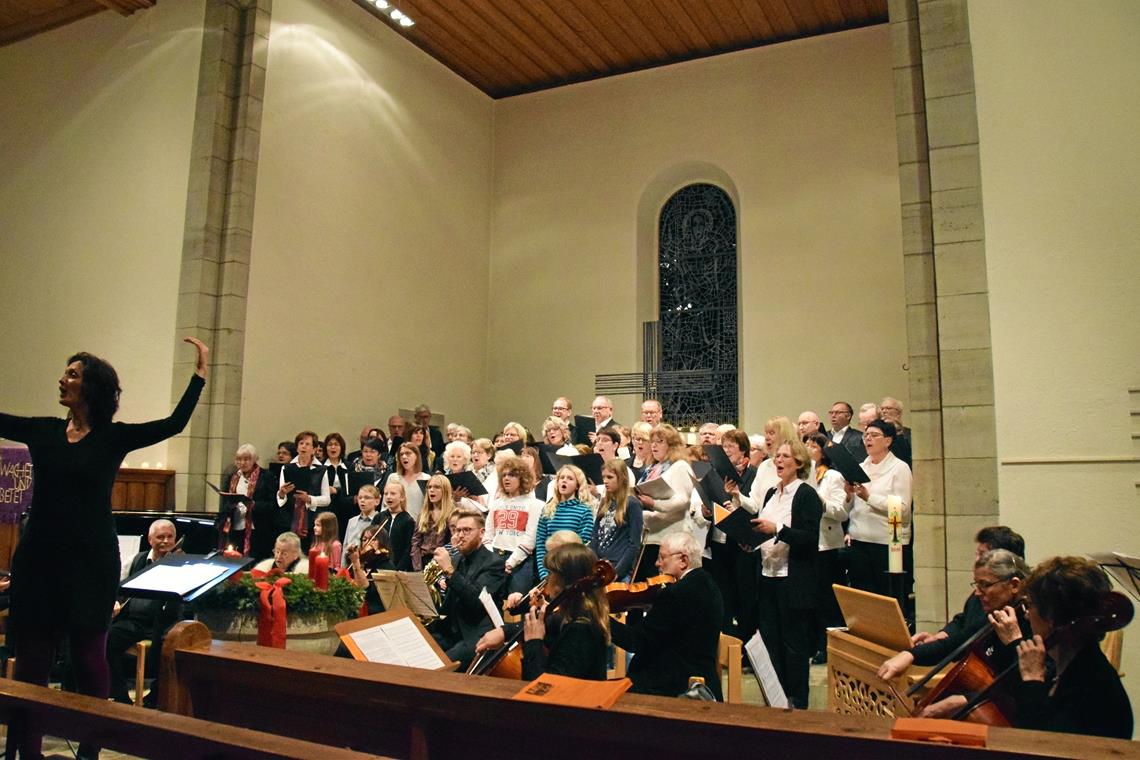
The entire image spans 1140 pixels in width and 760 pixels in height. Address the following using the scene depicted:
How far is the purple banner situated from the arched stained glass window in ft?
21.9

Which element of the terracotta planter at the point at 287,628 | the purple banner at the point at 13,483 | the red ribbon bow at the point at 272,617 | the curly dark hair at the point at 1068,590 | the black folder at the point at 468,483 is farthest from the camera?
the purple banner at the point at 13,483

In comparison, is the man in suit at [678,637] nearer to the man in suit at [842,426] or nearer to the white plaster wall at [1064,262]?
the white plaster wall at [1064,262]

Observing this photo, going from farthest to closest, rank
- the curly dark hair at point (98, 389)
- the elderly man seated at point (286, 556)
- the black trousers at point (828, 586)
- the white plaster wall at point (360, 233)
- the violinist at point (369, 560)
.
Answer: the white plaster wall at point (360, 233)
the elderly man seated at point (286, 556)
the black trousers at point (828, 586)
the violinist at point (369, 560)
the curly dark hair at point (98, 389)

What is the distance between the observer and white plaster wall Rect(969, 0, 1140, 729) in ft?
16.8

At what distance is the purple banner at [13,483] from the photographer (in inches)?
303

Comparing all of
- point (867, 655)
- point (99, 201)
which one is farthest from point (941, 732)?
point (99, 201)

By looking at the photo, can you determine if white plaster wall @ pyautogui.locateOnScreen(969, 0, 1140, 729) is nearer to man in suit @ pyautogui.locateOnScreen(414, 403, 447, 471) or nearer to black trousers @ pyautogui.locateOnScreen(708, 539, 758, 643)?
black trousers @ pyautogui.locateOnScreen(708, 539, 758, 643)

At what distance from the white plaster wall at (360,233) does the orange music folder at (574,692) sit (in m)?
7.34

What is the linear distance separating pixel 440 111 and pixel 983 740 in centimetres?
1117

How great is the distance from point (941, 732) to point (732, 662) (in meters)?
2.17

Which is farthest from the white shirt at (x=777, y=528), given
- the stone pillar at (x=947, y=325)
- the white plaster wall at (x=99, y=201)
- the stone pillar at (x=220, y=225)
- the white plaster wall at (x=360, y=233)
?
the white plaster wall at (x=99, y=201)

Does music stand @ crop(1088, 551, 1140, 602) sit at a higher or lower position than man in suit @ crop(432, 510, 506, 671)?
higher

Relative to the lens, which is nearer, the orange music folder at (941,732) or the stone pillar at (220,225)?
the orange music folder at (941,732)

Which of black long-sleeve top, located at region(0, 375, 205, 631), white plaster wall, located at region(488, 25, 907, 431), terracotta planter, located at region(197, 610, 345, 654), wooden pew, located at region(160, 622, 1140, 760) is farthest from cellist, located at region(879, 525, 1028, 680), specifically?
white plaster wall, located at region(488, 25, 907, 431)
